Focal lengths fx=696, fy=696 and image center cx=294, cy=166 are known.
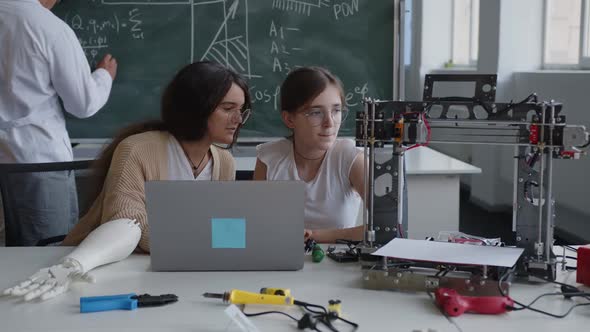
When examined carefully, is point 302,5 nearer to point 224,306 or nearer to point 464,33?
point 224,306

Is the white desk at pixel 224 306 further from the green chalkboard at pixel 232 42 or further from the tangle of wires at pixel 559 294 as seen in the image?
the green chalkboard at pixel 232 42

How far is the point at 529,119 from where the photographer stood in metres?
1.53

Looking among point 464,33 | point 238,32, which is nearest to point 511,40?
point 464,33

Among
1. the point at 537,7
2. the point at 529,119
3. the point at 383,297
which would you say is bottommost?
the point at 383,297

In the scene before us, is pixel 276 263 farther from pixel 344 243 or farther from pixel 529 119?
pixel 529 119

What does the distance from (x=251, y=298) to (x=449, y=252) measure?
1.58 feet

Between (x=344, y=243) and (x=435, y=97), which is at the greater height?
(x=435, y=97)

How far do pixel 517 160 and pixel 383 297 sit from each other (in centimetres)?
45

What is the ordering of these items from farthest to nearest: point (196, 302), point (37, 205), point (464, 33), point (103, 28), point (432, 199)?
point (464, 33) → point (103, 28) → point (432, 199) → point (37, 205) → point (196, 302)

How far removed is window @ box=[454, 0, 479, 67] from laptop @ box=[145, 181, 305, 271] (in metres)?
5.57

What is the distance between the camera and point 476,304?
1.35 m

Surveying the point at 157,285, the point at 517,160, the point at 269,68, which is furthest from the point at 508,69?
the point at 157,285

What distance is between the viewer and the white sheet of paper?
4.90ft

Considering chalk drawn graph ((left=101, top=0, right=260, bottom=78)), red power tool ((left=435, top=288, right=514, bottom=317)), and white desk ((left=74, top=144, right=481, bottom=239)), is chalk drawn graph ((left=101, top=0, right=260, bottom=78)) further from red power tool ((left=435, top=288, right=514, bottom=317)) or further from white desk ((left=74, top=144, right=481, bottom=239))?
red power tool ((left=435, top=288, right=514, bottom=317))
